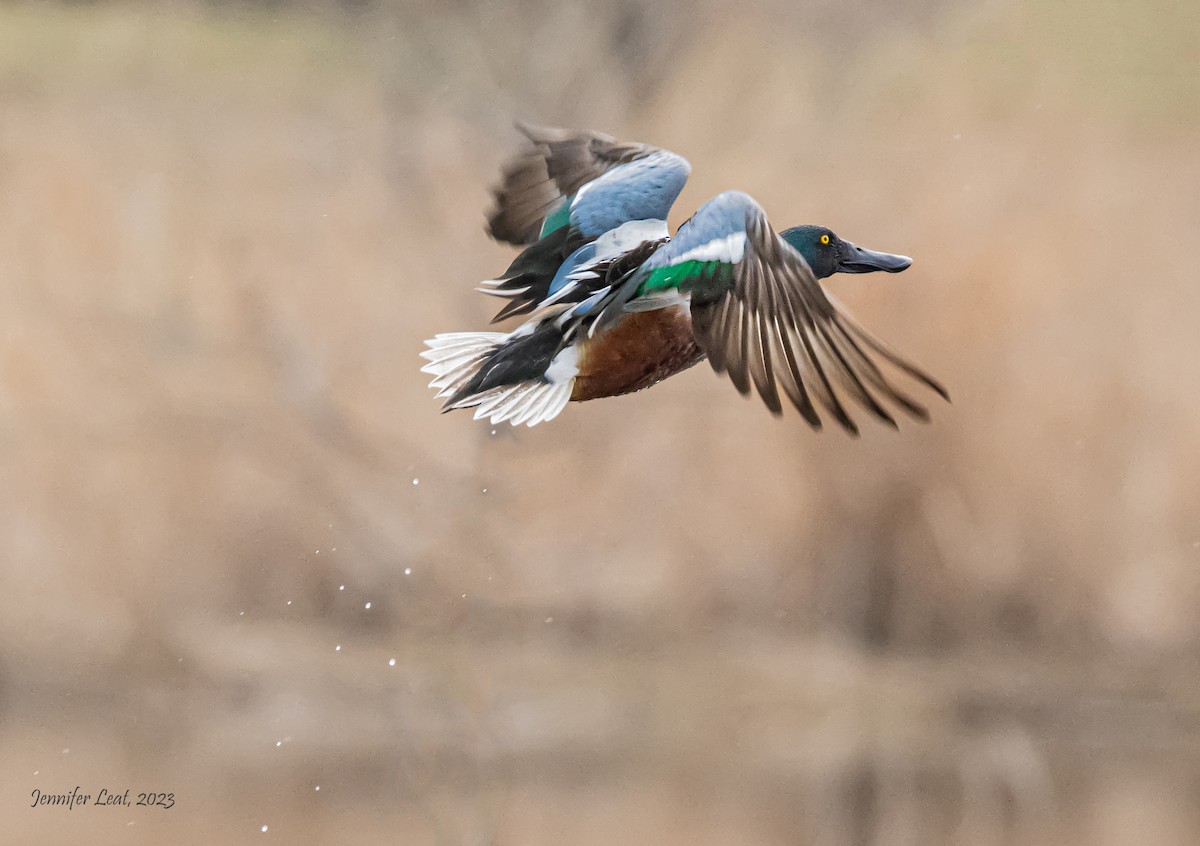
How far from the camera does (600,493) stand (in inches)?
193

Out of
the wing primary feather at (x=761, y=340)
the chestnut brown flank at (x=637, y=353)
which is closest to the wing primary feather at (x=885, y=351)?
the wing primary feather at (x=761, y=340)

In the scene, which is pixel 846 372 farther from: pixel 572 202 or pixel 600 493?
pixel 600 493

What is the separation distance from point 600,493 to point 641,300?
3.01 metres

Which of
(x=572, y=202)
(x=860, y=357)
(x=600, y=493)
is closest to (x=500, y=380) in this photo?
(x=572, y=202)

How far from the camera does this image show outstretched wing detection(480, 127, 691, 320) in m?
2.23

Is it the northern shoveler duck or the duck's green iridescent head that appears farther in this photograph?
the duck's green iridescent head

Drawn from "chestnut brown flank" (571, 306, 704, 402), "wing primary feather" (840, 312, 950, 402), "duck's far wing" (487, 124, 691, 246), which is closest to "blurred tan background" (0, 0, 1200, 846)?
"duck's far wing" (487, 124, 691, 246)

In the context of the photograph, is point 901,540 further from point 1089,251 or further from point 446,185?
point 446,185

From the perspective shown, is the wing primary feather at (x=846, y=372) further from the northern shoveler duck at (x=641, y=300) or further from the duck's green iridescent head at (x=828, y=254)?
the duck's green iridescent head at (x=828, y=254)

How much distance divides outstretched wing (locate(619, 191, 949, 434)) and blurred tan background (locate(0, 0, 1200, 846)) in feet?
9.05

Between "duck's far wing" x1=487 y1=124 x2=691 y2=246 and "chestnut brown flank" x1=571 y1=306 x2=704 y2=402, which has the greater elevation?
"duck's far wing" x1=487 y1=124 x2=691 y2=246

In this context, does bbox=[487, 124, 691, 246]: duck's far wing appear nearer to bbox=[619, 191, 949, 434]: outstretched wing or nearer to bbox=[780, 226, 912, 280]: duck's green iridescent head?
bbox=[780, 226, 912, 280]: duck's green iridescent head
